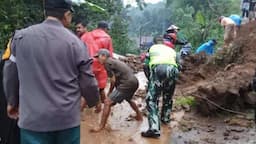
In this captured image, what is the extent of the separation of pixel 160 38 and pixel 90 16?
689 centimetres

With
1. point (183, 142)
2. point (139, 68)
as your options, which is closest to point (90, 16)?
point (139, 68)

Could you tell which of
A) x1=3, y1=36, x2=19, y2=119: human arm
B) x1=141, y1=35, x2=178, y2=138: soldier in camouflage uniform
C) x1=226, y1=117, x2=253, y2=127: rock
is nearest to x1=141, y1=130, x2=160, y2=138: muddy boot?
x1=141, y1=35, x2=178, y2=138: soldier in camouflage uniform

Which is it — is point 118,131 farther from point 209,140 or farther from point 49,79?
point 49,79

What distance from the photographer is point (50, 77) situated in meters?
2.94

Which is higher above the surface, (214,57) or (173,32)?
(173,32)

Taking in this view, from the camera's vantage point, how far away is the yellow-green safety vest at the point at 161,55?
6414 mm

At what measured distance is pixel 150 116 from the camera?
6.49m

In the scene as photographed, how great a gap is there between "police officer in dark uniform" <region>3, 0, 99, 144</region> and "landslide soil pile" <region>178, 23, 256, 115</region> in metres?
4.48

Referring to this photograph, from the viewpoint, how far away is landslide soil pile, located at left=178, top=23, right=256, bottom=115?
7234 mm

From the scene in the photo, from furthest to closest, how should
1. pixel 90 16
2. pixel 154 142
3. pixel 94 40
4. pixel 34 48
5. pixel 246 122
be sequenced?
pixel 90 16
pixel 94 40
pixel 246 122
pixel 154 142
pixel 34 48

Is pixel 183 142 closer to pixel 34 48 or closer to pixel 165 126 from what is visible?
pixel 165 126

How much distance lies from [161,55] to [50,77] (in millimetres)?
3655

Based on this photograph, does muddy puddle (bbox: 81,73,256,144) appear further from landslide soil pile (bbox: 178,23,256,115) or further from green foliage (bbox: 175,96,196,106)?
landslide soil pile (bbox: 178,23,256,115)

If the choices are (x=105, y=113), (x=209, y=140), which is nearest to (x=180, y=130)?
(x=209, y=140)
